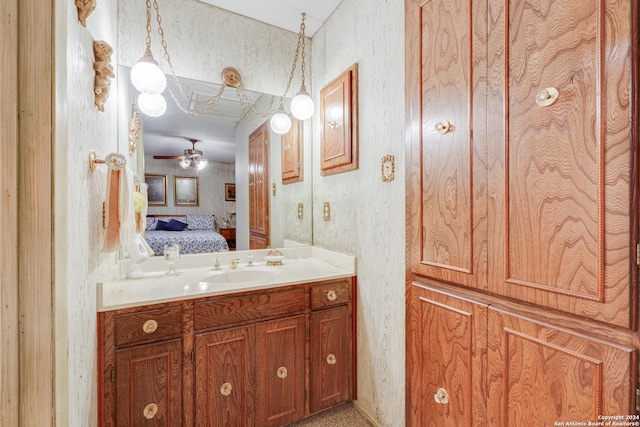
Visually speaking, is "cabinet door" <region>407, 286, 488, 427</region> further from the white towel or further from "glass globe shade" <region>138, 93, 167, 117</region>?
"glass globe shade" <region>138, 93, 167, 117</region>

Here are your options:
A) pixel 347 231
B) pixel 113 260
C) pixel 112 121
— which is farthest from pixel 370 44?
pixel 113 260

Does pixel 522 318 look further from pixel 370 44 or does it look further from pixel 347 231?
pixel 370 44

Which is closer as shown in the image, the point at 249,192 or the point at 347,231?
the point at 347,231

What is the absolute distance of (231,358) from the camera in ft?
4.71

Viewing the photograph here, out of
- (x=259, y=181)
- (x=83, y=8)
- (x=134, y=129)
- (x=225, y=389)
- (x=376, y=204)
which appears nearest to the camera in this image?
(x=83, y=8)

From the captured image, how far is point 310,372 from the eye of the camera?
5.39ft

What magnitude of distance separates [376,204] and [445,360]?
0.83 meters

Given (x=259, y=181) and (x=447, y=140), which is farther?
(x=259, y=181)

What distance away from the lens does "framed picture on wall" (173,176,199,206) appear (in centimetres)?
190

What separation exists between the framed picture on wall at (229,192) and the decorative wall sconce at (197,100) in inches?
20.9

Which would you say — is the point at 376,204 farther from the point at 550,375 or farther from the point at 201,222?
the point at 201,222

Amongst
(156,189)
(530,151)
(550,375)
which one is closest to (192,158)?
(156,189)

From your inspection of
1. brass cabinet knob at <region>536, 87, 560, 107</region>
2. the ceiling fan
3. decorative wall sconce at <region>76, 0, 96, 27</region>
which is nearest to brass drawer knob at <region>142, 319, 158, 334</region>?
the ceiling fan

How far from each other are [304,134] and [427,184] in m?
1.33
